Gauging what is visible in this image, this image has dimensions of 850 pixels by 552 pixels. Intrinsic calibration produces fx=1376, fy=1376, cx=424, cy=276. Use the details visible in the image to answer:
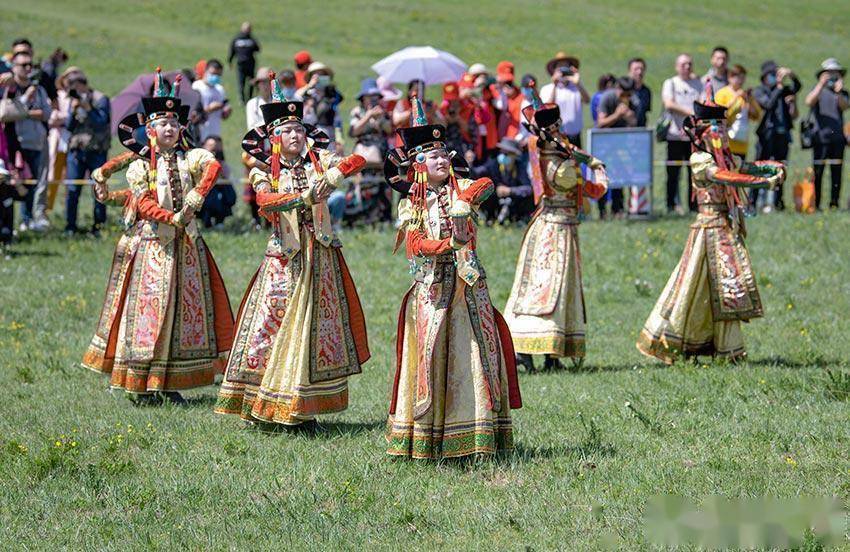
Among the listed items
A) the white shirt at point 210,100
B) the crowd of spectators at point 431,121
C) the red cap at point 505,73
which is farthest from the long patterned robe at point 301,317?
the red cap at point 505,73

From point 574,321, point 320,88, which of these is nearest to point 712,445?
point 574,321

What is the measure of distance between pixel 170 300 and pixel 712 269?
4425 millimetres

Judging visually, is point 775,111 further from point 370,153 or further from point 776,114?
point 370,153

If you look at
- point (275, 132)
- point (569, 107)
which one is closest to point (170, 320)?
point (275, 132)

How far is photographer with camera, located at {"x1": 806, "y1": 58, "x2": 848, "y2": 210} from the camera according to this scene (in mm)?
19359

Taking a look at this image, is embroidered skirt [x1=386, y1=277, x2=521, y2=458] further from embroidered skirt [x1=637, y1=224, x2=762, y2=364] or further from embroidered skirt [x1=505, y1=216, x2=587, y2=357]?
embroidered skirt [x1=637, y1=224, x2=762, y2=364]

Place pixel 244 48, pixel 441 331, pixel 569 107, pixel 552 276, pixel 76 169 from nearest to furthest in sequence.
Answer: pixel 441 331 → pixel 552 276 → pixel 76 169 → pixel 569 107 → pixel 244 48

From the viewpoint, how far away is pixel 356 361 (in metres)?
9.55

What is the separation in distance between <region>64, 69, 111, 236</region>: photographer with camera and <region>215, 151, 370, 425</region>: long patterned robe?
8.56 metres

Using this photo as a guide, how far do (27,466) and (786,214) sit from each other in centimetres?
1307

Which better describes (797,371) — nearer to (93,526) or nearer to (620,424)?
(620,424)

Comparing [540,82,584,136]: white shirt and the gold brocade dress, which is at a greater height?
[540,82,584,136]: white shirt

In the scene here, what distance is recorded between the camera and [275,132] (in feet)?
30.6

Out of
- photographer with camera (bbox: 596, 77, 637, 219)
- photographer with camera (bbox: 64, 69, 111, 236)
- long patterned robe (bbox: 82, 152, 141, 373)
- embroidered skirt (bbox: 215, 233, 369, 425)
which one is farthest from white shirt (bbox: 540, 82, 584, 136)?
embroidered skirt (bbox: 215, 233, 369, 425)
